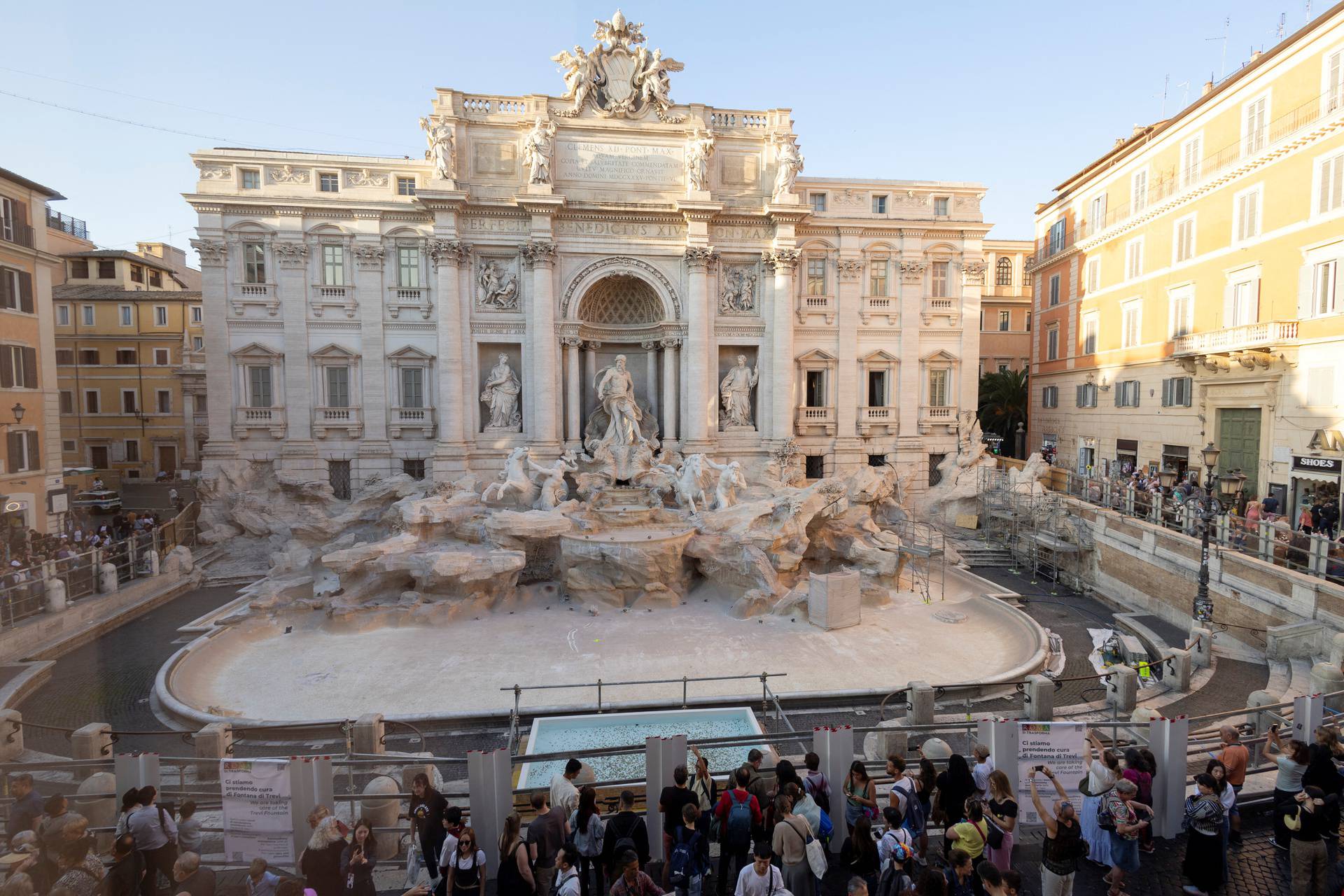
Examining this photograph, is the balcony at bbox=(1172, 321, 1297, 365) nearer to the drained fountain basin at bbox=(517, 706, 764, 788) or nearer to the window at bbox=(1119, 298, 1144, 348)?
the window at bbox=(1119, 298, 1144, 348)

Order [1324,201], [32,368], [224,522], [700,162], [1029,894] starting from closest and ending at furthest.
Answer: [1029,894] → [1324,201] → [32,368] → [224,522] → [700,162]

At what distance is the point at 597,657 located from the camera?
15.2 metres

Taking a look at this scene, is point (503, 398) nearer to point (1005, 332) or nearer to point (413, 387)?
point (413, 387)

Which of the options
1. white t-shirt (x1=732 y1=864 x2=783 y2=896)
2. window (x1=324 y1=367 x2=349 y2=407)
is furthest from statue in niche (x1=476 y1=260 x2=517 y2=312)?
white t-shirt (x1=732 y1=864 x2=783 y2=896)

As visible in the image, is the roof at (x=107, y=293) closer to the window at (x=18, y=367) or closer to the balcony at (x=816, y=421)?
the window at (x=18, y=367)

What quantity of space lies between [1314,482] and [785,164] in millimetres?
20754

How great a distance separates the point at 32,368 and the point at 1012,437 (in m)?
44.0

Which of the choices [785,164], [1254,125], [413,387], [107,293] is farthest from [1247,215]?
[107,293]

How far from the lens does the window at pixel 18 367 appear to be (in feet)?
68.5

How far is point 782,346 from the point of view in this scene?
1139 inches

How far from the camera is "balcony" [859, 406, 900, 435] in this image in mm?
31094

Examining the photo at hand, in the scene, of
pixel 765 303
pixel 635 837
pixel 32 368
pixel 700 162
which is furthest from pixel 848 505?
pixel 32 368

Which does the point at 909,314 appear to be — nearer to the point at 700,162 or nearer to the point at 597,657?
the point at 700,162

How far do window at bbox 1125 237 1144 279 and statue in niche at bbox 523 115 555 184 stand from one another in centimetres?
2476
